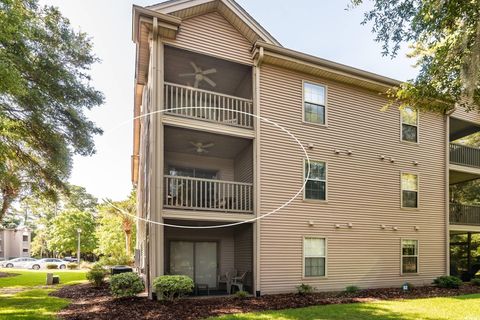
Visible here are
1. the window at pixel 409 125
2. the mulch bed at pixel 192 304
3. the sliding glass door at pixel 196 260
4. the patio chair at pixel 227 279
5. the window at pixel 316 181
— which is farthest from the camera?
the window at pixel 409 125

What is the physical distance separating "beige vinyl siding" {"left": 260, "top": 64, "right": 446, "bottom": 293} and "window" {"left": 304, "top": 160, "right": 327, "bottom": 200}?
26cm

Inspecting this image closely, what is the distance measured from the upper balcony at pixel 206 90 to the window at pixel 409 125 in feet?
24.6

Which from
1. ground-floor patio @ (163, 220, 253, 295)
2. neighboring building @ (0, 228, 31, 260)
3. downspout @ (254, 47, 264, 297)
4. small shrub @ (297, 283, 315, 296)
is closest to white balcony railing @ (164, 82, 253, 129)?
downspout @ (254, 47, 264, 297)

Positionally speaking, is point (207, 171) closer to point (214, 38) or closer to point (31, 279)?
point (214, 38)

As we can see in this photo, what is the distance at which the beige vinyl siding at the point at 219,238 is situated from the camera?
42.7 ft

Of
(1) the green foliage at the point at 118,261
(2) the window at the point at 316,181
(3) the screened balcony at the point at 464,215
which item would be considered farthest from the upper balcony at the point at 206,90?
(1) the green foliage at the point at 118,261

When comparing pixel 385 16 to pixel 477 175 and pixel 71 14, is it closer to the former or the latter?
pixel 71 14

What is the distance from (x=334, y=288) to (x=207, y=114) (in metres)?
8.26

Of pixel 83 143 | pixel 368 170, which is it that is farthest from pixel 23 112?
pixel 368 170

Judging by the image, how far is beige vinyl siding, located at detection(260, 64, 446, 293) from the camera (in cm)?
A: 1265

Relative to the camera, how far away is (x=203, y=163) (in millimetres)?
14289

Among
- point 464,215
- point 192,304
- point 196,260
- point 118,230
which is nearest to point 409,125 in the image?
point 464,215

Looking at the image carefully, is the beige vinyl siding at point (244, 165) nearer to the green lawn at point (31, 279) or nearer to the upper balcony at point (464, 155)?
the upper balcony at point (464, 155)

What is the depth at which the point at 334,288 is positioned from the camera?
13.2 metres
